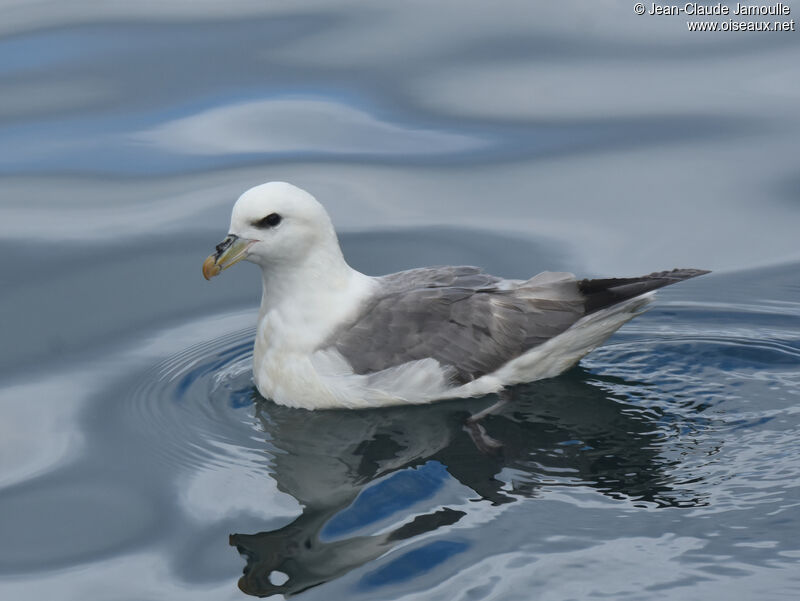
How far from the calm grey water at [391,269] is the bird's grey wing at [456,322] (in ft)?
1.04

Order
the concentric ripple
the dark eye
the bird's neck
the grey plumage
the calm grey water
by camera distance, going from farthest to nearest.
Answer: the bird's neck < the grey plumage < the dark eye < the concentric ripple < the calm grey water

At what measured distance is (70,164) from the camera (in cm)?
1106

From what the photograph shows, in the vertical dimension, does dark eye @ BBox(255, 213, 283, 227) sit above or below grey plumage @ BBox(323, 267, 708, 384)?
above

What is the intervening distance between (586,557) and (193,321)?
3.83 m

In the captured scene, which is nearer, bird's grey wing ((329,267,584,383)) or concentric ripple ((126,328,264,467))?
concentric ripple ((126,328,264,467))

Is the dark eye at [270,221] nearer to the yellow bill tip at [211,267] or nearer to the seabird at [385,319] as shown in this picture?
the seabird at [385,319]

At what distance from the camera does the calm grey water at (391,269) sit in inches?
247

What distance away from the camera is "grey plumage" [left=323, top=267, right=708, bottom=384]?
24.6 ft

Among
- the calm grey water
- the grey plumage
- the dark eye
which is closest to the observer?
the calm grey water

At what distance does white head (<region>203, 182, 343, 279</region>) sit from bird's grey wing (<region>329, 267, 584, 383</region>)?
0.55 meters

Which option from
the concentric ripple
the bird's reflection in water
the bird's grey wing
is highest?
the bird's grey wing

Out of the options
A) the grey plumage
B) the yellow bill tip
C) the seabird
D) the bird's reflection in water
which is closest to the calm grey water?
the bird's reflection in water

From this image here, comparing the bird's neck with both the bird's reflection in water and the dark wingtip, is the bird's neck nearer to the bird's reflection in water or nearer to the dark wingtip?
the bird's reflection in water

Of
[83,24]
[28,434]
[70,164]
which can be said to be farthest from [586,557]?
[83,24]
